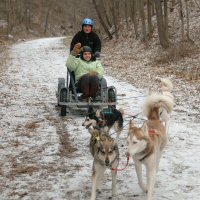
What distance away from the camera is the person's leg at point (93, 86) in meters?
7.98

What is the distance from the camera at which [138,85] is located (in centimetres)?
1241

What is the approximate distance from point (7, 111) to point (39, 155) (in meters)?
3.21

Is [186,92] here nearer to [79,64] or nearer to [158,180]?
[79,64]

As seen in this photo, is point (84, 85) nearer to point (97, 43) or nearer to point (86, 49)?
point (86, 49)

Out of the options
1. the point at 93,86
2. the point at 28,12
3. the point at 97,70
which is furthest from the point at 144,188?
the point at 28,12

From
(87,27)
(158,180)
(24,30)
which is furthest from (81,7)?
(158,180)

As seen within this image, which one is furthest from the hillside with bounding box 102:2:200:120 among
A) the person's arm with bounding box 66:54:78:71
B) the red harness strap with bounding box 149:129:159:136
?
the red harness strap with bounding box 149:129:159:136

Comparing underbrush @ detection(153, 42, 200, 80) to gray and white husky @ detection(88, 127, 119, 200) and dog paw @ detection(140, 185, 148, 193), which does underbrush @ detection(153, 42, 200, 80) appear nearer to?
dog paw @ detection(140, 185, 148, 193)

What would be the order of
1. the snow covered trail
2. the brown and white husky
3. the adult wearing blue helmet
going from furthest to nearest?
1. the adult wearing blue helmet
2. the snow covered trail
3. the brown and white husky

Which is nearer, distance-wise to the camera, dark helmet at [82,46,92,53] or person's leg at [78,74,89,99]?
person's leg at [78,74,89,99]

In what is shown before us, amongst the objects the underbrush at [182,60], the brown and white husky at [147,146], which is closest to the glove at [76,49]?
the brown and white husky at [147,146]

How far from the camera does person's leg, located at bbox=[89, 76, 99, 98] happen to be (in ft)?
26.2

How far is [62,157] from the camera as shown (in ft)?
19.2

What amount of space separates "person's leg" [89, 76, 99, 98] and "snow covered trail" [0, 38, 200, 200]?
60 cm
